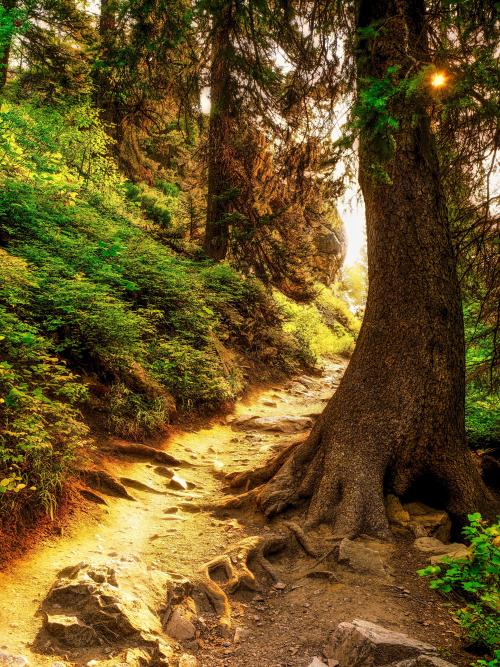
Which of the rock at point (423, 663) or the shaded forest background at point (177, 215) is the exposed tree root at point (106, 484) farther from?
the rock at point (423, 663)

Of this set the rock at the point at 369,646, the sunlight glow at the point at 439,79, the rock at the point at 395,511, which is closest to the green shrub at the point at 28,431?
the rock at the point at 369,646

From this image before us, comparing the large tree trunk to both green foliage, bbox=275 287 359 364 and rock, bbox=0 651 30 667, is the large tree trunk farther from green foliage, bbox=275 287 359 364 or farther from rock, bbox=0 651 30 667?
green foliage, bbox=275 287 359 364

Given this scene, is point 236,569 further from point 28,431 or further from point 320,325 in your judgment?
point 320,325

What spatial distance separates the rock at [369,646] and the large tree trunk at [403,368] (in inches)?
62.3

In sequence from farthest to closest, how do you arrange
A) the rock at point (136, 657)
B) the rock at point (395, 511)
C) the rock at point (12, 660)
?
the rock at point (395, 511)
the rock at point (136, 657)
the rock at point (12, 660)

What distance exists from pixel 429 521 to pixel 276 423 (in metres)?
4.62

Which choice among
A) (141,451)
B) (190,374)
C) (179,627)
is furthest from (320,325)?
(179,627)

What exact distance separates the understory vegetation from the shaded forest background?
1.4 inches

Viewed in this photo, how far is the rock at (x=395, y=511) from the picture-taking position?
4367 millimetres

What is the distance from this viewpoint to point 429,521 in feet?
14.4

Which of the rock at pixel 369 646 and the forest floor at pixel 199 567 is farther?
the forest floor at pixel 199 567

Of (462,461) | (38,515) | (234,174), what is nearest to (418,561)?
(462,461)

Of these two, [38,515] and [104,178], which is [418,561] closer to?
[38,515]

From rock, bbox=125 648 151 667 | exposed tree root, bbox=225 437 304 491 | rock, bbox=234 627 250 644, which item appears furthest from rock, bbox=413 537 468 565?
rock, bbox=125 648 151 667
